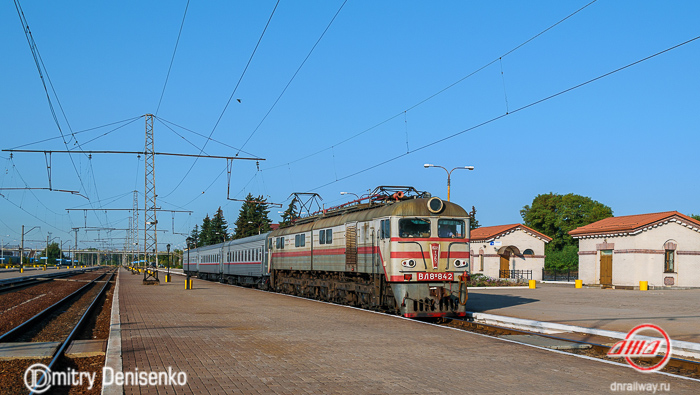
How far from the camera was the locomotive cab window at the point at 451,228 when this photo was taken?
19.1 metres

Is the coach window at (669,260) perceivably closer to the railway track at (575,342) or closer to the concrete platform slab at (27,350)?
the railway track at (575,342)

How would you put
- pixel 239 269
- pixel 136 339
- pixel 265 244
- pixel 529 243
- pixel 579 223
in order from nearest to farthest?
1. pixel 136 339
2. pixel 265 244
3. pixel 239 269
4. pixel 529 243
5. pixel 579 223

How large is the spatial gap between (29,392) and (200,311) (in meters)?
11.3

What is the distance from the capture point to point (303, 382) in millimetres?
8750

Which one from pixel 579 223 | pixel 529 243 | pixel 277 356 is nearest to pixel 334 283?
pixel 277 356

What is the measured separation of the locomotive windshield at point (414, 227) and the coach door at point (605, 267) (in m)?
28.0

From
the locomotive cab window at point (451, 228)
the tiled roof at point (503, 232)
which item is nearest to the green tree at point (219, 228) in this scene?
the tiled roof at point (503, 232)

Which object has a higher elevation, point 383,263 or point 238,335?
point 383,263

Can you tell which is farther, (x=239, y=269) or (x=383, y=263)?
(x=239, y=269)

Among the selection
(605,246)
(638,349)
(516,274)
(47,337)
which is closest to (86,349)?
(47,337)

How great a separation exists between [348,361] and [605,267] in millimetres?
36727

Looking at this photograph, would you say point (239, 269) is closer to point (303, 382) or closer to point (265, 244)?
point (265, 244)


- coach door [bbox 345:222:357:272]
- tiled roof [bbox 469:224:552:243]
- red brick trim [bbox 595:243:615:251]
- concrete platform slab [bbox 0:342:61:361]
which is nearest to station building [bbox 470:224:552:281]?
tiled roof [bbox 469:224:552:243]

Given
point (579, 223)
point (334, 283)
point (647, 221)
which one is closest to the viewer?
point (334, 283)
